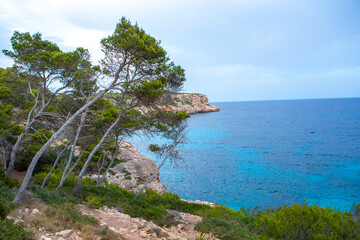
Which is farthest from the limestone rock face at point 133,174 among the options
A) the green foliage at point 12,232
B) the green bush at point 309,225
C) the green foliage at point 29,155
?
the green foliage at point 12,232

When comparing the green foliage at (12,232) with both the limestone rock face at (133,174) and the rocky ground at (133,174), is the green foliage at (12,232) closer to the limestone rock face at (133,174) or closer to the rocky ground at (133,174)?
the rocky ground at (133,174)

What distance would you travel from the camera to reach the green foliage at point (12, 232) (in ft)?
14.7

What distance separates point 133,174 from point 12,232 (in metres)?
16.3

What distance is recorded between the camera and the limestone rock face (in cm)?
1933

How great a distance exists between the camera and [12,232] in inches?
184

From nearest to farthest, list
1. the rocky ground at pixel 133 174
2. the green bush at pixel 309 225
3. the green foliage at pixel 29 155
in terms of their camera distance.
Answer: the green bush at pixel 309 225, the green foliage at pixel 29 155, the rocky ground at pixel 133 174

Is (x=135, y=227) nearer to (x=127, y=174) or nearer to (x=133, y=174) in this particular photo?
(x=127, y=174)

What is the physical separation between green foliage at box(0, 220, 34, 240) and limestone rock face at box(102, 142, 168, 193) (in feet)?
46.2

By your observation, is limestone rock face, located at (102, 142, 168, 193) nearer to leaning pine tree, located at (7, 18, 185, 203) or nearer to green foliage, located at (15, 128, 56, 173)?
green foliage, located at (15, 128, 56, 173)

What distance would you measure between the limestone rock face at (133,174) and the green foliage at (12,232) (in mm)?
14070

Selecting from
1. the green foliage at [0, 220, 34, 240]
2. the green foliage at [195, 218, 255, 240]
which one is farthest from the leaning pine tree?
the green foliage at [195, 218, 255, 240]

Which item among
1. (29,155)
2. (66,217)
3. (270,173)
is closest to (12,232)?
(66,217)

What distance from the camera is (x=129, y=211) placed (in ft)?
31.9

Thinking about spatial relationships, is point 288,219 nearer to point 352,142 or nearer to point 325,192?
point 325,192
